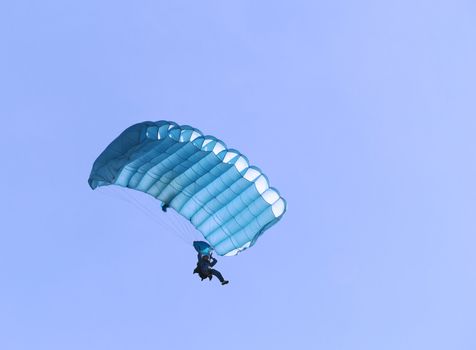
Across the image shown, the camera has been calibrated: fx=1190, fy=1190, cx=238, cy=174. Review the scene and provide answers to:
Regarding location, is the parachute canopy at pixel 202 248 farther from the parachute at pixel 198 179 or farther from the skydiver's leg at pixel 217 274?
the skydiver's leg at pixel 217 274

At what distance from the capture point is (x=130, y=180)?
1430 inches

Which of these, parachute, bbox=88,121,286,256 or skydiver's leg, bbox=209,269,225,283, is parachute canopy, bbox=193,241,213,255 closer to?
parachute, bbox=88,121,286,256

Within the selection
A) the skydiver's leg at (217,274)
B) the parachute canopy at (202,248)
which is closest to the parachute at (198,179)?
the parachute canopy at (202,248)

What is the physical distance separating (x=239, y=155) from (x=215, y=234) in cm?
258

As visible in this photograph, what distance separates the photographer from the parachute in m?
35.7

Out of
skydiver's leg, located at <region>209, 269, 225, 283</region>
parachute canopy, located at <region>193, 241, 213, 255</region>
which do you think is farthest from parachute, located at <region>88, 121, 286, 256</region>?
skydiver's leg, located at <region>209, 269, 225, 283</region>

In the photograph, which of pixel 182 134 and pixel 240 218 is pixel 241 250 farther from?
pixel 182 134

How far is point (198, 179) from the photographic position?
36281mm

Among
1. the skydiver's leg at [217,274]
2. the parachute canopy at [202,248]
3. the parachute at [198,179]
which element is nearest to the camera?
the parachute at [198,179]

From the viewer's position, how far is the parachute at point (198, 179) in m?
35.7

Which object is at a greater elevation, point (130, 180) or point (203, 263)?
point (130, 180)

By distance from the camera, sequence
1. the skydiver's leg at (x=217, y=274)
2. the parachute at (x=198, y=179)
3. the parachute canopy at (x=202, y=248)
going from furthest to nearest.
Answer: the parachute canopy at (x=202, y=248), the skydiver's leg at (x=217, y=274), the parachute at (x=198, y=179)

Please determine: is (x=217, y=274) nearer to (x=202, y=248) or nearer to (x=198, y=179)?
(x=202, y=248)

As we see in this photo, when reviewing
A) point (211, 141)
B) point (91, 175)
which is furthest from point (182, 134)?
point (91, 175)
